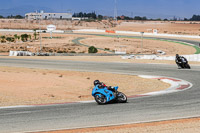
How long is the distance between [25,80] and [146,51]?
4167cm

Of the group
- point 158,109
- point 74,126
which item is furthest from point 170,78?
point 74,126

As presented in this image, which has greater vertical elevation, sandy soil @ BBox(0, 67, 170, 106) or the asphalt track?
the asphalt track

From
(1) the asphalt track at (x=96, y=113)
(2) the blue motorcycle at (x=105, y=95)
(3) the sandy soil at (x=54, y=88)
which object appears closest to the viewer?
(1) the asphalt track at (x=96, y=113)

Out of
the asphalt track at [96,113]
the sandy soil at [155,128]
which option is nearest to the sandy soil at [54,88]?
the asphalt track at [96,113]

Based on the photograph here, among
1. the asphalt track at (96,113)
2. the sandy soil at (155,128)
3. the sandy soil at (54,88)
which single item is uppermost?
the sandy soil at (155,128)

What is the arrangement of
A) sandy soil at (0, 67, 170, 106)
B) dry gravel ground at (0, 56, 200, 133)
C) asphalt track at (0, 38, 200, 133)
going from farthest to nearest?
sandy soil at (0, 67, 170, 106)
asphalt track at (0, 38, 200, 133)
dry gravel ground at (0, 56, 200, 133)

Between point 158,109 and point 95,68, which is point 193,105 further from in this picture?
point 95,68

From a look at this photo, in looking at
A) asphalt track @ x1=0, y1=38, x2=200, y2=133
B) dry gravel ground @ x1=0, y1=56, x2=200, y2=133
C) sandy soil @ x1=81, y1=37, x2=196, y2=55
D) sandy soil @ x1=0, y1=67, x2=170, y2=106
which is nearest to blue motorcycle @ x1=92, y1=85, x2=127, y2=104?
asphalt track @ x1=0, y1=38, x2=200, y2=133

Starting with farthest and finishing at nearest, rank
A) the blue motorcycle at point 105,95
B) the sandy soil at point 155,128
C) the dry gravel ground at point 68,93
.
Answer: the blue motorcycle at point 105,95 < the dry gravel ground at point 68,93 < the sandy soil at point 155,128

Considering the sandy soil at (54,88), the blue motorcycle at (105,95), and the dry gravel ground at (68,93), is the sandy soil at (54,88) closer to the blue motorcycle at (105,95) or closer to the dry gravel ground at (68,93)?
the dry gravel ground at (68,93)

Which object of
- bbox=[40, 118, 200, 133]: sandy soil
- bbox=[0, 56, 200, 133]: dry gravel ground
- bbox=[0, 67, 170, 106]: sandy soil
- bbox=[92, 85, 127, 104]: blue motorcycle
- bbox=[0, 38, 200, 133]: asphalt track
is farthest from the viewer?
bbox=[0, 67, 170, 106]: sandy soil

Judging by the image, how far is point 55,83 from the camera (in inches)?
886

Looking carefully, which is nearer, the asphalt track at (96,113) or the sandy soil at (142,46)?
the asphalt track at (96,113)

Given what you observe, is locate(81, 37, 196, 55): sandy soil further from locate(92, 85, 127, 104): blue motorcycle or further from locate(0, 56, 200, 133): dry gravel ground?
locate(92, 85, 127, 104): blue motorcycle
